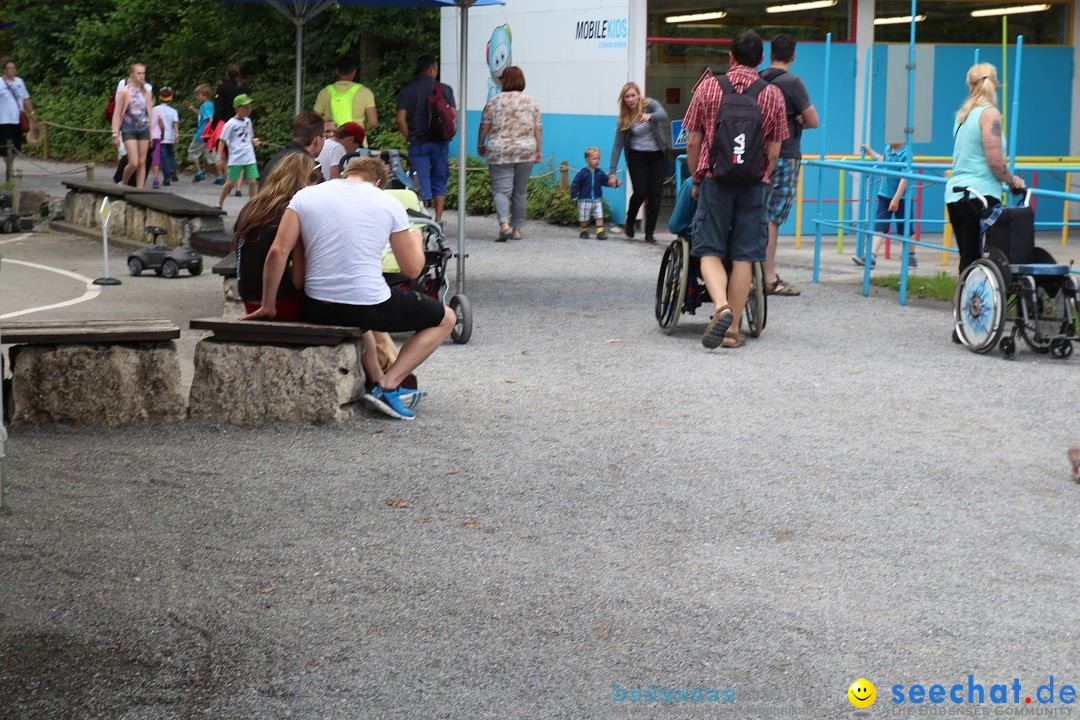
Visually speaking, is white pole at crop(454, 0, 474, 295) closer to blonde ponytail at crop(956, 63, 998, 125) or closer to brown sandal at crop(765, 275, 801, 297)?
brown sandal at crop(765, 275, 801, 297)

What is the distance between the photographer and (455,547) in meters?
5.27

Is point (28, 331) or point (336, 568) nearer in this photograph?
point (336, 568)

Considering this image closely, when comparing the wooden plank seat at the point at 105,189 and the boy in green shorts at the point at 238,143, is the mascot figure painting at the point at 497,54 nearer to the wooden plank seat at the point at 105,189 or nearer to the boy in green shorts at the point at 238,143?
the boy in green shorts at the point at 238,143

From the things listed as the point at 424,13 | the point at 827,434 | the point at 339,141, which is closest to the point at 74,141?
the point at 424,13

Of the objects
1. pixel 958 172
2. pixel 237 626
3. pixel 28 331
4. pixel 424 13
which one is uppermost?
pixel 424 13

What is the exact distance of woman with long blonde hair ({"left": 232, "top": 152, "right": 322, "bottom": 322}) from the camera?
7.50 meters

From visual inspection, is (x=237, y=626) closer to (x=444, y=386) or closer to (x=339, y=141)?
(x=444, y=386)

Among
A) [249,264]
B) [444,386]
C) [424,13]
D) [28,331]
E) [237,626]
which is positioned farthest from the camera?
[424,13]

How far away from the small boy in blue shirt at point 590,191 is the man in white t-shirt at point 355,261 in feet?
33.1

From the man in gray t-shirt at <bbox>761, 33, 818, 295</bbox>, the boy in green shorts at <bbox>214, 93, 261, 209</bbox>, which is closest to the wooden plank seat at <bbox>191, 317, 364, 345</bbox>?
the man in gray t-shirt at <bbox>761, 33, 818, 295</bbox>

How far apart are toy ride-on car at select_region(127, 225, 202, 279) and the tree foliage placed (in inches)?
497

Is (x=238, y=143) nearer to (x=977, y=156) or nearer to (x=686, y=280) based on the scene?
(x=686, y=280)

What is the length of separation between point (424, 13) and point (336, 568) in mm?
24441

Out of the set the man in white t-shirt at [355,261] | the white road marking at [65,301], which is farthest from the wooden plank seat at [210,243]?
the man in white t-shirt at [355,261]
